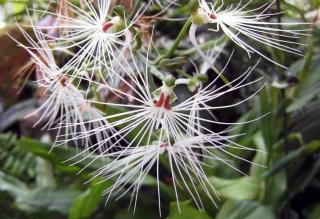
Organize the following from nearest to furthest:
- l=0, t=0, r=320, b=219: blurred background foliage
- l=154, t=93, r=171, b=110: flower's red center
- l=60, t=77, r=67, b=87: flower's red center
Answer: l=154, t=93, r=171, b=110: flower's red center
l=60, t=77, r=67, b=87: flower's red center
l=0, t=0, r=320, b=219: blurred background foliage

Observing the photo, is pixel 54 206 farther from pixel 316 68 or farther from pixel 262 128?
pixel 316 68

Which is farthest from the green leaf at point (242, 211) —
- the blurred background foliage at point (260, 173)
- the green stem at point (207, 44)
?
the green stem at point (207, 44)

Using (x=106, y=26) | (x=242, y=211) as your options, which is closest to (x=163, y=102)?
(x=106, y=26)

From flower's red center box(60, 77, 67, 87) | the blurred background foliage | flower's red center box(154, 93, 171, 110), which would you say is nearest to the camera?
flower's red center box(154, 93, 171, 110)

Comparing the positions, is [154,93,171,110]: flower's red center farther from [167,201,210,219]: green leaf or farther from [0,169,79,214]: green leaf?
[0,169,79,214]: green leaf

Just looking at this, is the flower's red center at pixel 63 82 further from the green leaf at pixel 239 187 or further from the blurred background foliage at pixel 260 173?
the green leaf at pixel 239 187

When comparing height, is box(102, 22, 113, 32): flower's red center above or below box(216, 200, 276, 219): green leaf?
above

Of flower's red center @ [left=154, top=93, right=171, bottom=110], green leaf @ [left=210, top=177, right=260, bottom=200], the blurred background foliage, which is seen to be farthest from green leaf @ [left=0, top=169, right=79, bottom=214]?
flower's red center @ [left=154, top=93, right=171, bottom=110]
